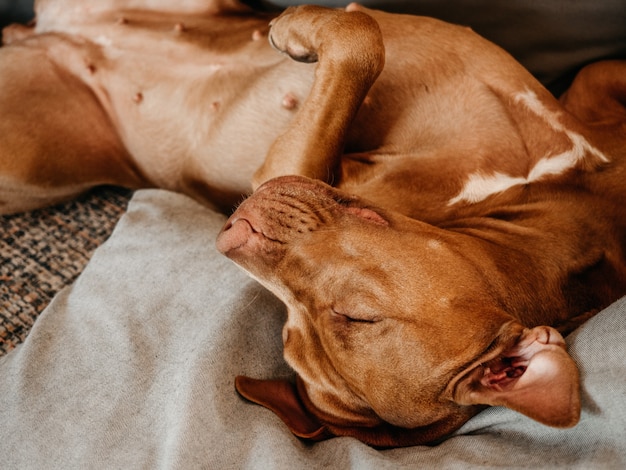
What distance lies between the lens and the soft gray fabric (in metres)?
1.80

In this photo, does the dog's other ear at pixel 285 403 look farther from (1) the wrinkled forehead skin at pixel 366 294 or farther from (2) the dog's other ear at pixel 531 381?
(2) the dog's other ear at pixel 531 381

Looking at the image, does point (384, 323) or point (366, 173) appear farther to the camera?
point (366, 173)

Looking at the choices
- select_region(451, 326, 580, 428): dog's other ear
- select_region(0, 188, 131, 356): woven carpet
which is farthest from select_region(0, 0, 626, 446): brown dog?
select_region(0, 188, 131, 356): woven carpet

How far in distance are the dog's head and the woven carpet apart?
1.11 metres

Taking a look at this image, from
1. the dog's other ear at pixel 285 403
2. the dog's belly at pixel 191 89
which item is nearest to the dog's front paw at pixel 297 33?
the dog's belly at pixel 191 89

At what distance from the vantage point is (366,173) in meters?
2.52

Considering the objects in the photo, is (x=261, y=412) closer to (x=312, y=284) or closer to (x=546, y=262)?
(x=312, y=284)

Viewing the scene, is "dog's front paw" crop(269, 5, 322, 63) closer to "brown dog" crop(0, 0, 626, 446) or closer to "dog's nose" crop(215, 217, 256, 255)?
"brown dog" crop(0, 0, 626, 446)

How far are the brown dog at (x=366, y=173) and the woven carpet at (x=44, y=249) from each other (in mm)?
116

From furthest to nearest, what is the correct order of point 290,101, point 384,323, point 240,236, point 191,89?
point 191,89 → point 290,101 → point 240,236 → point 384,323

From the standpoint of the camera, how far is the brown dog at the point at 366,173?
1850 millimetres

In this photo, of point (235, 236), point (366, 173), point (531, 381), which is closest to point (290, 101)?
point (366, 173)

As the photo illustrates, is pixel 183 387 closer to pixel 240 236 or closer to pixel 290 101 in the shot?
pixel 240 236

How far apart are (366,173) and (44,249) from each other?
1.54 m
